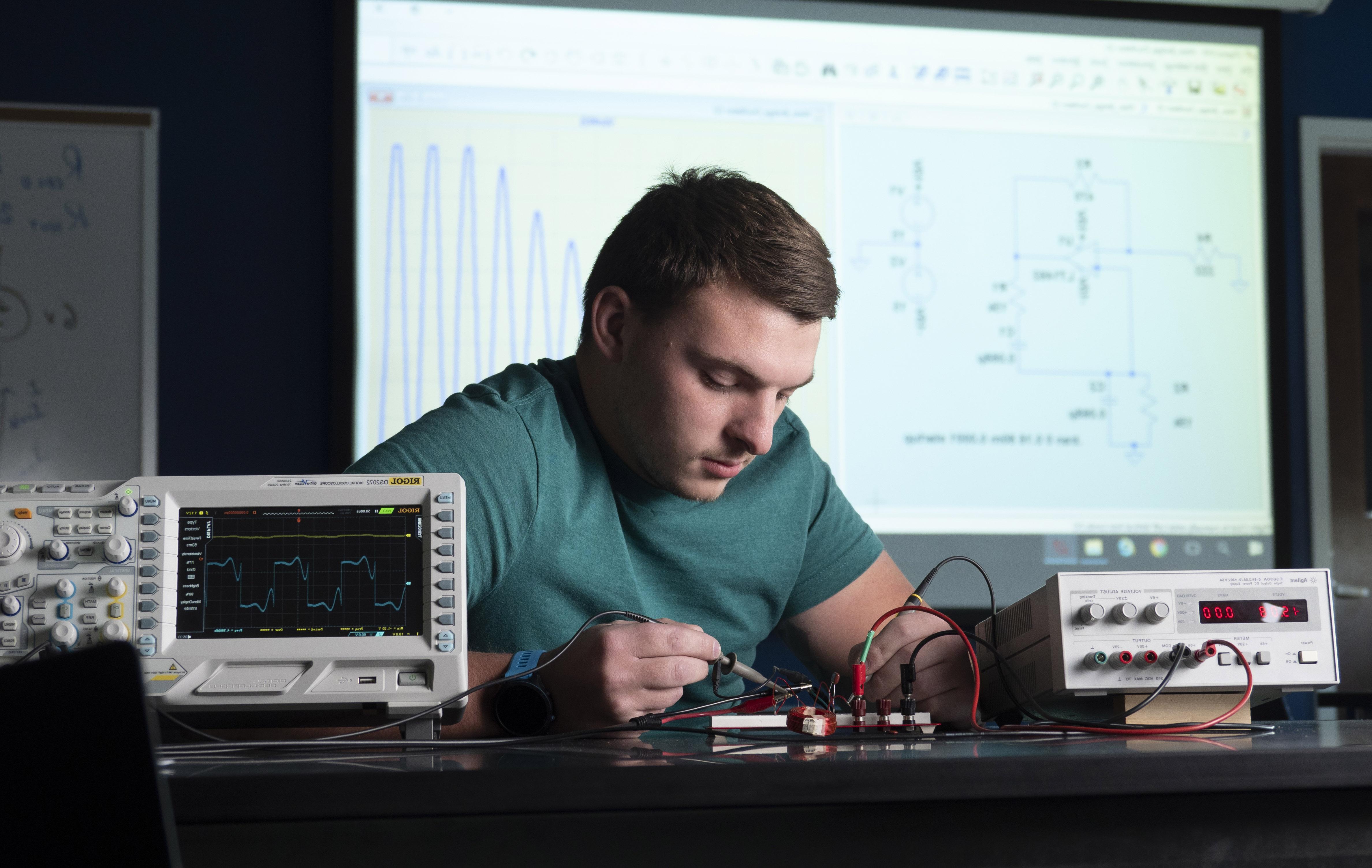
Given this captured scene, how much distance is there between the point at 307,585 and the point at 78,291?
1631 mm

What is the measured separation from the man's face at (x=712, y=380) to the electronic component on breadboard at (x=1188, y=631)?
452 mm

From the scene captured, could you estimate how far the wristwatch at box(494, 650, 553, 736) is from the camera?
1.02 meters

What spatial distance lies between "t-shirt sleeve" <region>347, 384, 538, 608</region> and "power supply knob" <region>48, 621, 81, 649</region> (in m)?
0.38

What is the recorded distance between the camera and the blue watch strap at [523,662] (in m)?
1.07

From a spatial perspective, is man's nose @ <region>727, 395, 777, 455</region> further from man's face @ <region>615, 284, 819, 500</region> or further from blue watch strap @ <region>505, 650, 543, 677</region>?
blue watch strap @ <region>505, 650, 543, 677</region>

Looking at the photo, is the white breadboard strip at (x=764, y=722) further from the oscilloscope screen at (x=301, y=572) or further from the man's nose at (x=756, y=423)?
the man's nose at (x=756, y=423)

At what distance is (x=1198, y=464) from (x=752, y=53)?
1.38 metres

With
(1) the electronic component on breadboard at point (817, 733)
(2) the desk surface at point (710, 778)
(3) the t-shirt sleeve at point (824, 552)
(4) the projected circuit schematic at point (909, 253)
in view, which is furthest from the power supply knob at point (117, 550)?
(4) the projected circuit schematic at point (909, 253)

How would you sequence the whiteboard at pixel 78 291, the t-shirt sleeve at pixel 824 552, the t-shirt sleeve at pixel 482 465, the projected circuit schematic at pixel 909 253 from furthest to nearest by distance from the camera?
the projected circuit schematic at pixel 909 253 → the whiteboard at pixel 78 291 → the t-shirt sleeve at pixel 824 552 → the t-shirt sleeve at pixel 482 465

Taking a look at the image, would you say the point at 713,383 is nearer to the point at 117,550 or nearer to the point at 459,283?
the point at 117,550

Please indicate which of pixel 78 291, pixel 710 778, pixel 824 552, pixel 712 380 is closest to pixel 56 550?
pixel 710 778

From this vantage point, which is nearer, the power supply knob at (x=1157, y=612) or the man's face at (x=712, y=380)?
the power supply knob at (x=1157, y=612)

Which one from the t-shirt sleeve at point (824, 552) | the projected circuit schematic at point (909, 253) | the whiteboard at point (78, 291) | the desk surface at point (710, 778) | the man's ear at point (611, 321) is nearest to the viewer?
the desk surface at point (710, 778)

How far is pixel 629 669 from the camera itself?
0.98 meters
